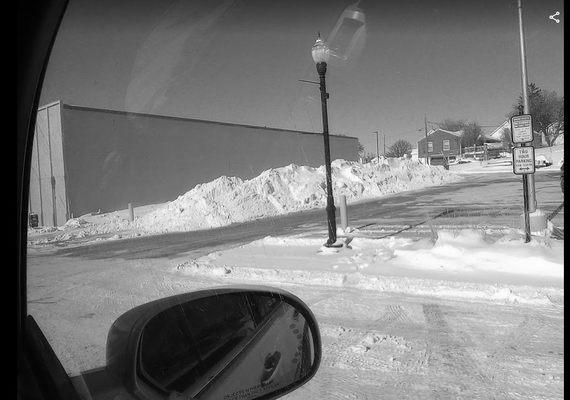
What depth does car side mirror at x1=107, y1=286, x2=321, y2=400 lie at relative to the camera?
5.19 feet

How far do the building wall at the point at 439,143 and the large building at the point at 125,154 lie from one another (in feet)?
5.66

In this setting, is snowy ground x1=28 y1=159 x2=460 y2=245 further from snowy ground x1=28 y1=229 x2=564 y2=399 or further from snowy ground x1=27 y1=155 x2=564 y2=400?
snowy ground x1=28 y1=229 x2=564 y2=399

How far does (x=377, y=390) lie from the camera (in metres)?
3.06

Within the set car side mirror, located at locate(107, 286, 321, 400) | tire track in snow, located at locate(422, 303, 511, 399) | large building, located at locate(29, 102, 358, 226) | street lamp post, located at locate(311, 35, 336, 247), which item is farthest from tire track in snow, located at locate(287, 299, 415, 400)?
street lamp post, located at locate(311, 35, 336, 247)

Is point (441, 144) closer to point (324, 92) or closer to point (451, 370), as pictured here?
point (451, 370)

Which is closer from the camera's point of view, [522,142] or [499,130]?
[499,130]

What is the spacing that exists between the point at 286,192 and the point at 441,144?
15.3 meters

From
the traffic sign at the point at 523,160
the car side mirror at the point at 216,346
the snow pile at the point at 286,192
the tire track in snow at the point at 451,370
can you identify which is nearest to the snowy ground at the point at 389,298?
the tire track in snow at the point at 451,370

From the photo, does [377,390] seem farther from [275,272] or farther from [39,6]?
[275,272]

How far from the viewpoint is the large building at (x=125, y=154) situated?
399 cm

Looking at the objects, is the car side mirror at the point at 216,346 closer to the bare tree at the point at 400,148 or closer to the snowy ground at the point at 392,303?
the snowy ground at the point at 392,303

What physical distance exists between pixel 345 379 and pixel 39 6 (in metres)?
3.02

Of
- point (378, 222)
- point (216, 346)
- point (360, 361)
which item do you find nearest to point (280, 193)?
point (378, 222)

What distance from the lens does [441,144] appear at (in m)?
3.72
